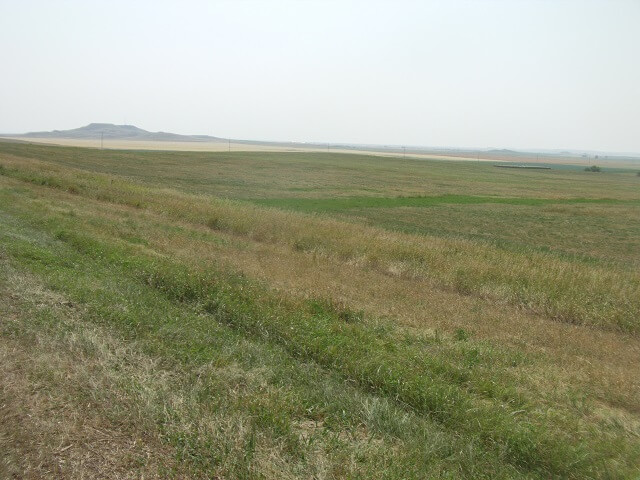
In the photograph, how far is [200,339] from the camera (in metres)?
6.71

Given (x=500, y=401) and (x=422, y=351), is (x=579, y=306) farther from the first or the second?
(x=500, y=401)

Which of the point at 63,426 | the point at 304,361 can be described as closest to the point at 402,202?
the point at 304,361

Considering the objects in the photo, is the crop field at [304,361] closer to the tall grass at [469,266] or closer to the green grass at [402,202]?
the tall grass at [469,266]

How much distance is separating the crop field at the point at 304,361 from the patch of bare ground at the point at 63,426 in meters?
0.02

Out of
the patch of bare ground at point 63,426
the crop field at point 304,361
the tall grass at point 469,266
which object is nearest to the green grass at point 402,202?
the tall grass at point 469,266

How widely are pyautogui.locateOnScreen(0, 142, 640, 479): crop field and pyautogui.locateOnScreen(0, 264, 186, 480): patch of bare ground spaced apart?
0.02 metres

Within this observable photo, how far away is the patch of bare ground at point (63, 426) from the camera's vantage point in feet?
12.8

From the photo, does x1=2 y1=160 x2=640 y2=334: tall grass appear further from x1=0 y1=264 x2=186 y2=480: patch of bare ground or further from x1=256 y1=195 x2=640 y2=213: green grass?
x1=256 y1=195 x2=640 y2=213: green grass

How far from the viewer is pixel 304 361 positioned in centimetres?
675

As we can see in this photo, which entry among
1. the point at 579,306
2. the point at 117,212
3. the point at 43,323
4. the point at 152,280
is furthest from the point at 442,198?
the point at 43,323

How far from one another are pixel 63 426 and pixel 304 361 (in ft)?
10.4

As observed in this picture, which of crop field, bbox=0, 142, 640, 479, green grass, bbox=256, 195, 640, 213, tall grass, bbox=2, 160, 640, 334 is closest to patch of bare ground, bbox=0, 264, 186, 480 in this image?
crop field, bbox=0, 142, 640, 479

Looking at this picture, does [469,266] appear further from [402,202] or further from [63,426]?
[402,202]

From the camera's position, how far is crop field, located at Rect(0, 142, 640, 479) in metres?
4.34
